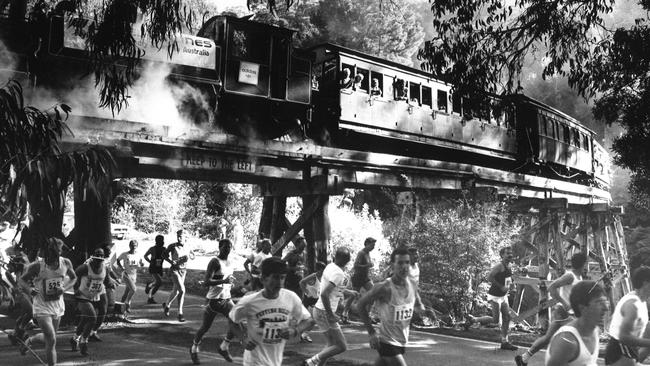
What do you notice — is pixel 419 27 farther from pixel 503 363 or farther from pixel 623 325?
pixel 623 325

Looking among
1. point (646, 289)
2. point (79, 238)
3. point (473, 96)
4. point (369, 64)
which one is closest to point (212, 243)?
point (369, 64)

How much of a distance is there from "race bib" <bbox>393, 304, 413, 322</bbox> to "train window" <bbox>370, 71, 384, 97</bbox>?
33.2 feet

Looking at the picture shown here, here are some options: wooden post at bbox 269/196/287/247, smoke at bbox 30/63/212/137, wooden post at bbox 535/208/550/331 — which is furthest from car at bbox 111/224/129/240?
wooden post at bbox 535/208/550/331

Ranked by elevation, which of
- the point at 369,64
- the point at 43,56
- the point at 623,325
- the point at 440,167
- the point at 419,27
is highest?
the point at 419,27

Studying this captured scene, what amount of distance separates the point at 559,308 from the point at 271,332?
5058mm

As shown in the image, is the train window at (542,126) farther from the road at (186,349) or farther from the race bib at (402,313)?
the race bib at (402,313)

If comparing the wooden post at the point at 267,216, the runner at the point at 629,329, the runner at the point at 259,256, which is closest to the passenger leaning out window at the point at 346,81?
the wooden post at the point at 267,216

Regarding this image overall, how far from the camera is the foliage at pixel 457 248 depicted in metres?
13.4

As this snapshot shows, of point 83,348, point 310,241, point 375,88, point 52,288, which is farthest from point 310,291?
point 375,88

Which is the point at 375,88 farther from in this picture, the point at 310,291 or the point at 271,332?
the point at 271,332

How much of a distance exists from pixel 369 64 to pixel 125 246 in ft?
53.0

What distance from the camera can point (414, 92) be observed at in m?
16.9

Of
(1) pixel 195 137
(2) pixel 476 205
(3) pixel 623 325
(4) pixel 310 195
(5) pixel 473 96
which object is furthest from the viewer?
(2) pixel 476 205

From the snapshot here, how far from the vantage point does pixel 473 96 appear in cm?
1002
